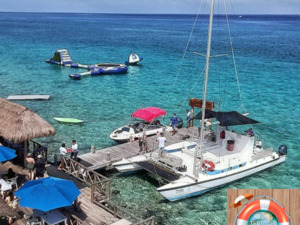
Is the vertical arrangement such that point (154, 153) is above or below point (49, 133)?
below

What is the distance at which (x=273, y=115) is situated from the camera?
113 ft

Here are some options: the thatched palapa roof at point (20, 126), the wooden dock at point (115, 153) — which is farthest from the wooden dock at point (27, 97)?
the thatched palapa roof at point (20, 126)

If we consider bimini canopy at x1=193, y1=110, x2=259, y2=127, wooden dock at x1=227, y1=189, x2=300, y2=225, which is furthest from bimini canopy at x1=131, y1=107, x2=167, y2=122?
wooden dock at x1=227, y1=189, x2=300, y2=225

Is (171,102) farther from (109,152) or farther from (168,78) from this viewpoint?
(109,152)

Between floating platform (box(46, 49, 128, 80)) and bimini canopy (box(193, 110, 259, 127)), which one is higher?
bimini canopy (box(193, 110, 259, 127))

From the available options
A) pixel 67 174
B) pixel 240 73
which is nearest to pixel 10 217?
pixel 67 174

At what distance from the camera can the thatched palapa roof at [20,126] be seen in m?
16.3

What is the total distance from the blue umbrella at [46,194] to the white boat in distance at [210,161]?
5960 millimetres

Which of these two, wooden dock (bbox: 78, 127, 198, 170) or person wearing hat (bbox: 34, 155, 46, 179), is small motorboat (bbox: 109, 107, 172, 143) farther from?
person wearing hat (bbox: 34, 155, 46, 179)

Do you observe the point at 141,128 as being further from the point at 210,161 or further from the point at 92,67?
the point at 92,67

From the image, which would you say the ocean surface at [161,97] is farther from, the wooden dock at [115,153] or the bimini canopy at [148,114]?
the bimini canopy at [148,114]

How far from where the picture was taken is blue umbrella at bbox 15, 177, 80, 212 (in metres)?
11.3

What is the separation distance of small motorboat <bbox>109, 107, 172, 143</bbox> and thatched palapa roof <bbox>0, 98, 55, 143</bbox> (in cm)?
785

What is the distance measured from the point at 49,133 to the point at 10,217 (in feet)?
17.9
